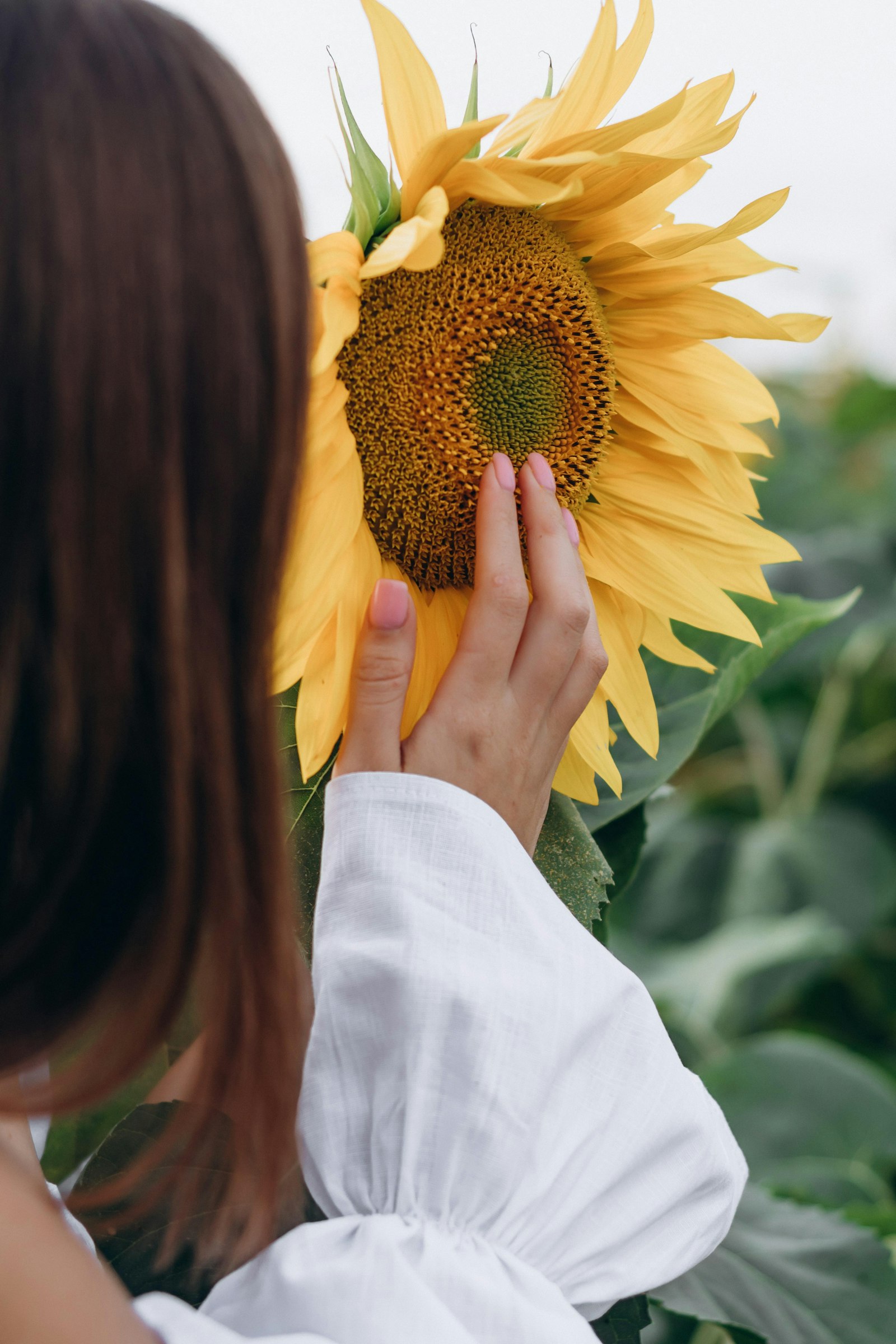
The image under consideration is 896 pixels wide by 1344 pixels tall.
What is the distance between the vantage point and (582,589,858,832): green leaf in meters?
0.54

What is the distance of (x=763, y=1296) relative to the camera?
54 centimetres

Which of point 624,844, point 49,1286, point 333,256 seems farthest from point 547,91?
point 49,1286

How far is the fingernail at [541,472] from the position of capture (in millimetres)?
Result: 459

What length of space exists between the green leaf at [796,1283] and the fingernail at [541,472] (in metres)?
0.36

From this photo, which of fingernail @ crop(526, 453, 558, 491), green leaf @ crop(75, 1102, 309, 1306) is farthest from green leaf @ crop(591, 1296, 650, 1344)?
fingernail @ crop(526, 453, 558, 491)

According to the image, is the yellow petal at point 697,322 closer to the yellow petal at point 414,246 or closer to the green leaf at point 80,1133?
the yellow petal at point 414,246

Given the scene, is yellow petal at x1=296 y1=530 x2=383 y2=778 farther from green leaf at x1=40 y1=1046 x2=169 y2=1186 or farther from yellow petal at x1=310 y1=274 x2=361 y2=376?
green leaf at x1=40 y1=1046 x2=169 y2=1186

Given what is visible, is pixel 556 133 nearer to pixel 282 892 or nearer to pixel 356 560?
pixel 356 560

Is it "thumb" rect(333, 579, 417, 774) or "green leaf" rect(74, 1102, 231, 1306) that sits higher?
"thumb" rect(333, 579, 417, 774)

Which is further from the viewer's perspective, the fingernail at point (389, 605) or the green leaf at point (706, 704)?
the green leaf at point (706, 704)

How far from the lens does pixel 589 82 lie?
425 mm

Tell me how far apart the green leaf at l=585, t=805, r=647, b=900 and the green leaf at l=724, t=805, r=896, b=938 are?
77cm

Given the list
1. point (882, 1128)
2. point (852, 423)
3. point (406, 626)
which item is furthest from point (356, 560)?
point (852, 423)

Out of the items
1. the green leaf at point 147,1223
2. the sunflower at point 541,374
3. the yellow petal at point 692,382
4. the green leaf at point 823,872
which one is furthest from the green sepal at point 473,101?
the green leaf at point 823,872
